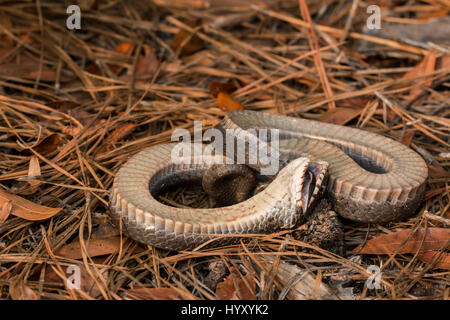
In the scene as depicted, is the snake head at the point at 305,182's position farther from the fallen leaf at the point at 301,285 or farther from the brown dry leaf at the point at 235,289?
the brown dry leaf at the point at 235,289

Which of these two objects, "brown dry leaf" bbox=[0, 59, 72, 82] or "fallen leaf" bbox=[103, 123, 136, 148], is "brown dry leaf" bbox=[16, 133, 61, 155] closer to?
"fallen leaf" bbox=[103, 123, 136, 148]

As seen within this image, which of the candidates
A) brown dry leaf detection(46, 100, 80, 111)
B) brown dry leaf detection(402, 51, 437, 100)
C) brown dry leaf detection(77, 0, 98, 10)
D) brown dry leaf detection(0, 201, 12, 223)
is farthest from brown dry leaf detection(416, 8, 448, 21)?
brown dry leaf detection(0, 201, 12, 223)

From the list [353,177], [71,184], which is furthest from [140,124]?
[353,177]

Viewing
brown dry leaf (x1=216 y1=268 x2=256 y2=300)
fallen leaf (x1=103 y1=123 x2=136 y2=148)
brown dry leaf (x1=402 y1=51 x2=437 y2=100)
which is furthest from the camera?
brown dry leaf (x1=402 y1=51 x2=437 y2=100)

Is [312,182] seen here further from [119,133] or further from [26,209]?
[26,209]

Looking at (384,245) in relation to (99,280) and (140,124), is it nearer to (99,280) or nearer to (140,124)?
(99,280)
